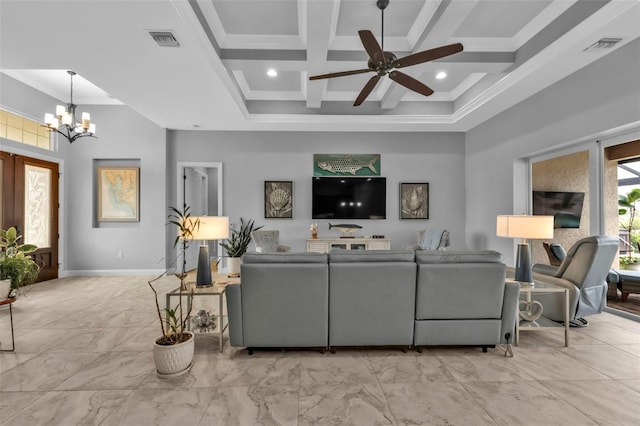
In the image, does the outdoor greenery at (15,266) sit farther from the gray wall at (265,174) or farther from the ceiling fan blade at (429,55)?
the ceiling fan blade at (429,55)

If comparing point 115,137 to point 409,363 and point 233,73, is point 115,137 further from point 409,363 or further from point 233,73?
point 409,363

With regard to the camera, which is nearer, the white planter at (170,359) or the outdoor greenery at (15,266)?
the white planter at (170,359)

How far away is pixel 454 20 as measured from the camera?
3.01 metres

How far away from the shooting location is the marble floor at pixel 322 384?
1.76 m

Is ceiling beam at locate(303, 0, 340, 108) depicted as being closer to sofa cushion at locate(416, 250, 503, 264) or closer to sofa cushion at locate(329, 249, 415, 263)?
sofa cushion at locate(329, 249, 415, 263)

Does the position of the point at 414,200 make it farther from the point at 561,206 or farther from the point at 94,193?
the point at 94,193

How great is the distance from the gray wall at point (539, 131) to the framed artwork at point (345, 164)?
1906 millimetres

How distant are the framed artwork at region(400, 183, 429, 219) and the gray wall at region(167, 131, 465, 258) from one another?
0.11 m

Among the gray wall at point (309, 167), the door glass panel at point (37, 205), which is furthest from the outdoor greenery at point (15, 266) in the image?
the gray wall at point (309, 167)

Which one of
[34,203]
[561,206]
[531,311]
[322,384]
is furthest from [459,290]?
[34,203]

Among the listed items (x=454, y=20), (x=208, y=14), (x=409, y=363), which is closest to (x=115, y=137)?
(x=208, y=14)

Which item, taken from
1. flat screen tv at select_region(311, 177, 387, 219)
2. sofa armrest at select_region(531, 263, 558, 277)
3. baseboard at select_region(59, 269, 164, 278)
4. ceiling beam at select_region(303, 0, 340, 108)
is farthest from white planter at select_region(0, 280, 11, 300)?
sofa armrest at select_region(531, 263, 558, 277)

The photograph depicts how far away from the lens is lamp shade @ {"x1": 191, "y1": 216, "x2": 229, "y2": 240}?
8.84ft

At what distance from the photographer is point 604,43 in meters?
3.09
